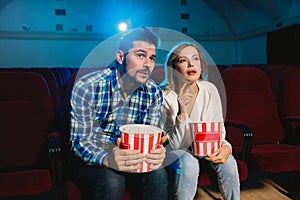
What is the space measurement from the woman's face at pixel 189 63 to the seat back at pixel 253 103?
24.4 inches

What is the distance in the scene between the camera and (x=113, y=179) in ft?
3.42

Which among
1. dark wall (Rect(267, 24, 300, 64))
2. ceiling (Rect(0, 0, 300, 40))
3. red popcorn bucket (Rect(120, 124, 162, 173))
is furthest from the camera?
ceiling (Rect(0, 0, 300, 40))

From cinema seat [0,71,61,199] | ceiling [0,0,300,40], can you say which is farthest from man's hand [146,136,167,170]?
ceiling [0,0,300,40]

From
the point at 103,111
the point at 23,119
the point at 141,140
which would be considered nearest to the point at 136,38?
the point at 103,111

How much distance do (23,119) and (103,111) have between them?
0.53 meters

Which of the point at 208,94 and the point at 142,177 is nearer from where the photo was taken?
the point at 142,177

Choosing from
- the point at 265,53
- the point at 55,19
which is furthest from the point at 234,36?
the point at 55,19

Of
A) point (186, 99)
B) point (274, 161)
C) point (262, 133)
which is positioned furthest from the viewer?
point (262, 133)

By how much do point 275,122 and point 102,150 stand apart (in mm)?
1209

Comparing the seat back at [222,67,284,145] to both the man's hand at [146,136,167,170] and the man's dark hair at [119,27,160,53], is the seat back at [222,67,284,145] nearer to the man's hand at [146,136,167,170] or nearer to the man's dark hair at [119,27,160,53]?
the man's dark hair at [119,27,160,53]

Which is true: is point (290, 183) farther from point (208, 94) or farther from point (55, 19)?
point (55, 19)

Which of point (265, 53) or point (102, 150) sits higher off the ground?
point (265, 53)

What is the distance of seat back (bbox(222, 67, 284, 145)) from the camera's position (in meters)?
1.78

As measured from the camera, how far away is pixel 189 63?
1227mm
